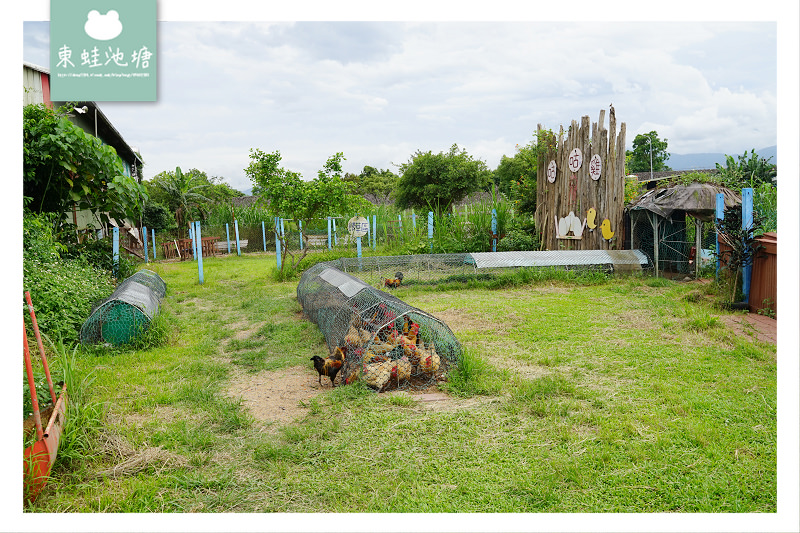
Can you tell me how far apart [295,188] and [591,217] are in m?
7.16

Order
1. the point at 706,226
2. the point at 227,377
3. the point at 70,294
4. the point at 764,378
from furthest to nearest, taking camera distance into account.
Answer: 1. the point at 706,226
2. the point at 70,294
3. the point at 227,377
4. the point at 764,378

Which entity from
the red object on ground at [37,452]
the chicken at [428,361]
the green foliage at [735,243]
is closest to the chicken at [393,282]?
the green foliage at [735,243]

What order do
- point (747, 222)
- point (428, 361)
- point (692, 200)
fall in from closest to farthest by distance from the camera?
point (428, 361)
point (747, 222)
point (692, 200)

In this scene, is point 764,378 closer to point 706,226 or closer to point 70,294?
point 706,226

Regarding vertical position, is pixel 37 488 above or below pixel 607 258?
below

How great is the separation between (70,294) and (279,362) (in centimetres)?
323

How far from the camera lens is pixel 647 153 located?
47.1 meters

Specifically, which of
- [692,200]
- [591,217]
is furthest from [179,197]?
[692,200]

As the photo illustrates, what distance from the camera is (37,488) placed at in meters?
3.25

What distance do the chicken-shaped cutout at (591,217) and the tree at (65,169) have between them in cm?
959

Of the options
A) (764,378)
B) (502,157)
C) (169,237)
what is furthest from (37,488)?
(502,157)

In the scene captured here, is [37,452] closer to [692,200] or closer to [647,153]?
[692,200]

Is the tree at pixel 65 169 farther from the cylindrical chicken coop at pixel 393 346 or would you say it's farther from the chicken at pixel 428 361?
the chicken at pixel 428 361

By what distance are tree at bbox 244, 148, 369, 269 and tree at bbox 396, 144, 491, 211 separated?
10.2 m
